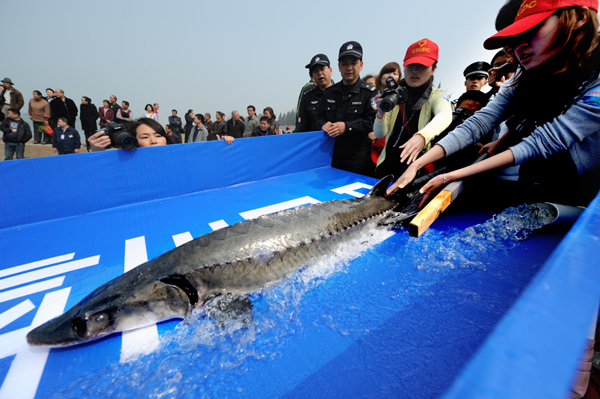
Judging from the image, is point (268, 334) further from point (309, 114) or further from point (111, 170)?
point (309, 114)

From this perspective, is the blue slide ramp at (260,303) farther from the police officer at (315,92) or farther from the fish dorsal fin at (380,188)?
the police officer at (315,92)

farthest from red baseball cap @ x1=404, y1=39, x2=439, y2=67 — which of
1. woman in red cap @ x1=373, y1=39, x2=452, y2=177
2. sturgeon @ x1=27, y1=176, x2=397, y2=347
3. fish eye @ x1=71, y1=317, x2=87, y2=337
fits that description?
fish eye @ x1=71, y1=317, x2=87, y2=337

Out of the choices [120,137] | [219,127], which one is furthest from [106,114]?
[120,137]

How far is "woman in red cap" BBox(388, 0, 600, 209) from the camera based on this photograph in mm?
1212

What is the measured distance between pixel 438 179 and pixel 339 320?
1.24m

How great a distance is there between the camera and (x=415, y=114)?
2.47 m

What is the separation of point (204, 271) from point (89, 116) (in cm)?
1060

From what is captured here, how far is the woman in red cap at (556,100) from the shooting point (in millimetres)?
1212

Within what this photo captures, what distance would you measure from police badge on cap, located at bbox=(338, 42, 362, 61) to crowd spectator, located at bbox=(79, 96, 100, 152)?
943 centimetres

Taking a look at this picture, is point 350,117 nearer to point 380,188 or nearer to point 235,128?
point 380,188

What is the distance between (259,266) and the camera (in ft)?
4.45

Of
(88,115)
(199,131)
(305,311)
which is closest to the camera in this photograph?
(305,311)

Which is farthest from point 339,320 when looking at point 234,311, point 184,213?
point 184,213

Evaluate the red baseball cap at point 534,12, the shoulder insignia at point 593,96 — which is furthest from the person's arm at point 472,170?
the red baseball cap at point 534,12
